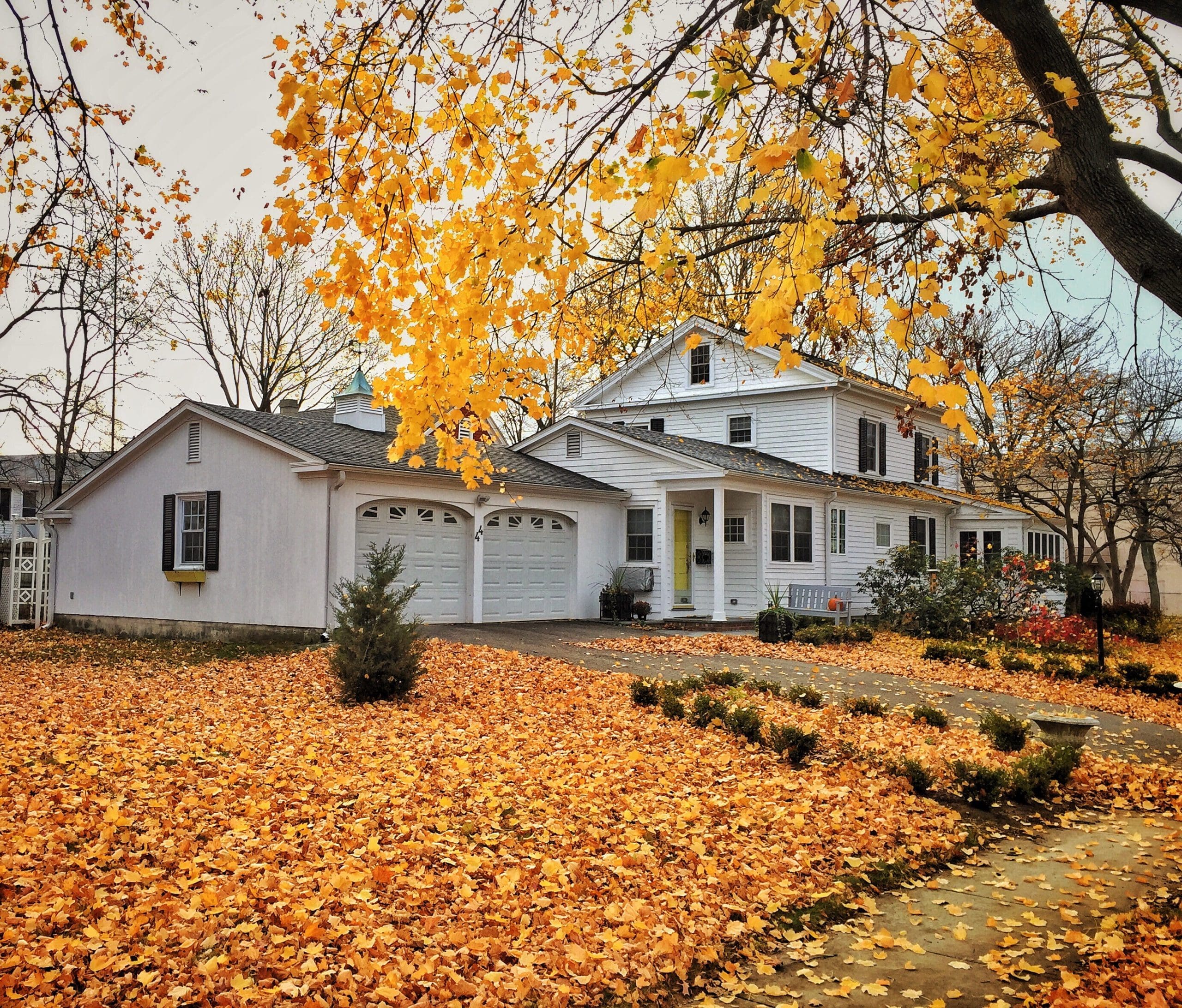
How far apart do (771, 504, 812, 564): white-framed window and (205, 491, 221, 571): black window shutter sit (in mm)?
11832

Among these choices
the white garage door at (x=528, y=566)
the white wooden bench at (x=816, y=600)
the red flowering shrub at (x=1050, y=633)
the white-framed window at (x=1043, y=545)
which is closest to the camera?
the red flowering shrub at (x=1050, y=633)

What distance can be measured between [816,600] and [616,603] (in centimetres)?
445

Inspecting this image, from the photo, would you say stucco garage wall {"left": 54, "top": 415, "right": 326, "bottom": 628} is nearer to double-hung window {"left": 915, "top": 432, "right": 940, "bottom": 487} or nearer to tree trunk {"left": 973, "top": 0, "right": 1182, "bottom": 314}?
tree trunk {"left": 973, "top": 0, "right": 1182, "bottom": 314}

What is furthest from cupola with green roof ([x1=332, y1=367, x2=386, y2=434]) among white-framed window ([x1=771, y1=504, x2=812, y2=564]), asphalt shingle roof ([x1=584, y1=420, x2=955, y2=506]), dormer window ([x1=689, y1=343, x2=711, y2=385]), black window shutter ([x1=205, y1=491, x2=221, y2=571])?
white-framed window ([x1=771, y1=504, x2=812, y2=564])

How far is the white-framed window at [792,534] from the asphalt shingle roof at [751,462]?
0.82 m

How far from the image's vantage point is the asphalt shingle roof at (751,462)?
20.1 metres

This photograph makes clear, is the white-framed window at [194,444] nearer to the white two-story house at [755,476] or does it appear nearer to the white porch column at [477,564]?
the white porch column at [477,564]

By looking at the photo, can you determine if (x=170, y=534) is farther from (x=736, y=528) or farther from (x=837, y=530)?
(x=837, y=530)

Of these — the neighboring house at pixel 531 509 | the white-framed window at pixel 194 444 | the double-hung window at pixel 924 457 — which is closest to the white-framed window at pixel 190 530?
the neighboring house at pixel 531 509

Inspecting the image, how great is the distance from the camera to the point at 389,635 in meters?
9.80

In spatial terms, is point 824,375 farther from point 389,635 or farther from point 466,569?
point 389,635

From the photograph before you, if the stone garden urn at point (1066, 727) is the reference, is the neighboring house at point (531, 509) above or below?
above

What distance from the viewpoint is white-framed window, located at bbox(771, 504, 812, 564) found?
21.0 meters

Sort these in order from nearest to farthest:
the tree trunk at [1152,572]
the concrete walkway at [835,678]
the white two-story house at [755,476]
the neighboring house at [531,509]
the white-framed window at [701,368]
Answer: the concrete walkway at [835,678]
the neighboring house at [531,509]
the white two-story house at [755,476]
the white-framed window at [701,368]
the tree trunk at [1152,572]
